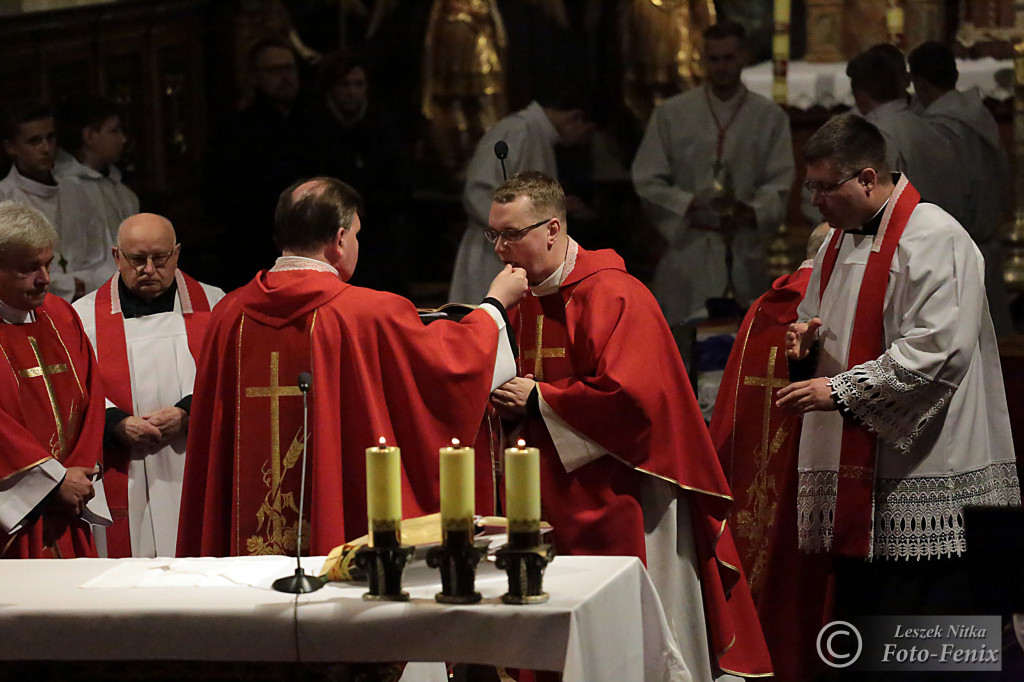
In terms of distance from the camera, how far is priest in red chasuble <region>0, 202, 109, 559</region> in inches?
164

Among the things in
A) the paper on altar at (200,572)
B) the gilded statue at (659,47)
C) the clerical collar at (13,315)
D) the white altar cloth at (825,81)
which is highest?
the gilded statue at (659,47)

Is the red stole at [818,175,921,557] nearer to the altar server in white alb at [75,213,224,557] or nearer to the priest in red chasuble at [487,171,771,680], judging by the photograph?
the priest in red chasuble at [487,171,771,680]

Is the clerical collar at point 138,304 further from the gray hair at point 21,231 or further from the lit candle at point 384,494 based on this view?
the lit candle at point 384,494

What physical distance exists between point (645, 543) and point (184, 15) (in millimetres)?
6103

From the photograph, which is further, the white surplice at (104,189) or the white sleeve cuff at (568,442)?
the white surplice at (104,189)

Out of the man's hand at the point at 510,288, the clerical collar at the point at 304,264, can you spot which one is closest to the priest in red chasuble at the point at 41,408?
the clerical collar at the point at 304,264

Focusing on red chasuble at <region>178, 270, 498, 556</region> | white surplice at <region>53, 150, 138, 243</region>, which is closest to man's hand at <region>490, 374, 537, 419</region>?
red chasuble at <region>178, 270, 498, 556</region>

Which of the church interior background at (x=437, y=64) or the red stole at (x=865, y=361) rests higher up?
the church interior background at (x=437, y=64)

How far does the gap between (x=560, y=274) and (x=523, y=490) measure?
1.55 m

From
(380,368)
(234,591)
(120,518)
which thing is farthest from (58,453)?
(234,591)

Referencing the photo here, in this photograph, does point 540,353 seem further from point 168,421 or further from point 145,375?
point 145,375

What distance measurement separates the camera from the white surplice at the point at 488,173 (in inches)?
343

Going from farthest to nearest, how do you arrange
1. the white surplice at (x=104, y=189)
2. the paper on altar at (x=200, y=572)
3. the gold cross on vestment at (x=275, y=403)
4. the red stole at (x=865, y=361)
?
1. the white surplice at (x=104, y=189)
2. the red stole at (x=865, y=361)
3. the gold cross on vestment at (x=275, y=403)
4. the paper on altar at (x=200, y=572)

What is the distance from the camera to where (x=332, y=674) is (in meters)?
2.92
